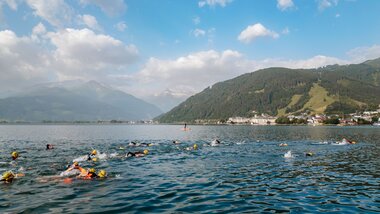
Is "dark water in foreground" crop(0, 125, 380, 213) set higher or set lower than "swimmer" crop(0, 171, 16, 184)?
lower

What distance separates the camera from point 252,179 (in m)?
28.3

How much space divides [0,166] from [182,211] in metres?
29.5

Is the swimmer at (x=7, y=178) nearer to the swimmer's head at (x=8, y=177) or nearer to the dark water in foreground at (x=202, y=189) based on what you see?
the swimmer's head at (x=8, y=177)

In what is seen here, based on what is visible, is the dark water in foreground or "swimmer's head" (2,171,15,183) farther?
"swimmer's head" (2,171,15,183)

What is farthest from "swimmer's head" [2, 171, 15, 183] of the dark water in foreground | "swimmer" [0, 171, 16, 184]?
the dark water in foreground

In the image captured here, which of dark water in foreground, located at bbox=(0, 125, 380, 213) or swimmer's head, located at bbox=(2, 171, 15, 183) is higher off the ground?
swimmer's head, located at bbox=(2, 171, 15, 183)

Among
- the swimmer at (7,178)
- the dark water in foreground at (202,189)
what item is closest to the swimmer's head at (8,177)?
the swimmer at (7,178)

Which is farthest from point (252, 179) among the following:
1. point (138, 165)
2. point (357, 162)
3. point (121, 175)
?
point (357, 162)

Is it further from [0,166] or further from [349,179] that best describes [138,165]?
[349,179]

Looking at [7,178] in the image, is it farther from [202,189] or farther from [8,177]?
[202,189]

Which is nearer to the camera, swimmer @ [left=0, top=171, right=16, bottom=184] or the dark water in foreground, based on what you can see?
the dark water in foreground

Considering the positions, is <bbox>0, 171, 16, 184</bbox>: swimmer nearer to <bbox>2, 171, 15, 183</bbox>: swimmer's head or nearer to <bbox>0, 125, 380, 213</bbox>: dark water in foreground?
<bbox>2, 171, 15, 183</bbox>: swimmer's head

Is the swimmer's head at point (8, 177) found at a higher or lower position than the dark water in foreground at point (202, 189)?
higher

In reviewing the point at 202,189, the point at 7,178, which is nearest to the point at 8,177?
the point at 7,178
